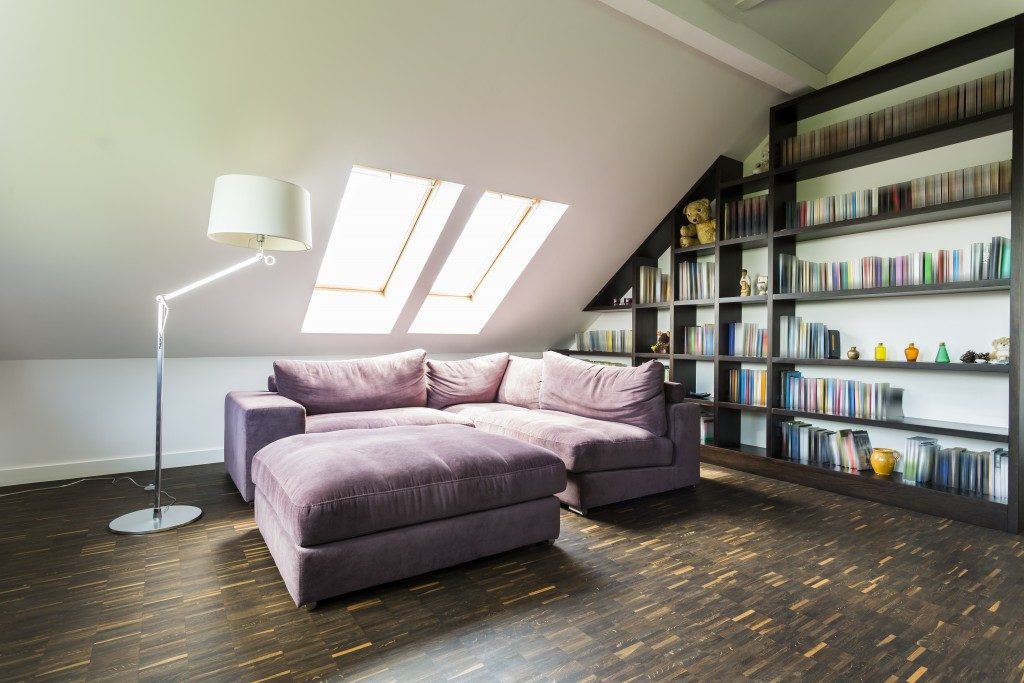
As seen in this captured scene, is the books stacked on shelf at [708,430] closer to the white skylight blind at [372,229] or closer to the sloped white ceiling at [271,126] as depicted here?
the sloped white ceiling at [271,126]

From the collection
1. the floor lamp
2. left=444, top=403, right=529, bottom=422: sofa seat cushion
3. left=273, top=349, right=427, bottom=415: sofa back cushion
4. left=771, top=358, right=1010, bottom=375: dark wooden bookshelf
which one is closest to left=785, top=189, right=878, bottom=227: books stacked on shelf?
left=771, top=358, right=1010, bottom=375: dark wooden bookshelf

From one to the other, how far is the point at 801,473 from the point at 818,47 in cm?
280

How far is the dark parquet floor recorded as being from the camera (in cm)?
158

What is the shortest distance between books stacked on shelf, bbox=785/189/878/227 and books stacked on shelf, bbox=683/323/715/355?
96 centimetres

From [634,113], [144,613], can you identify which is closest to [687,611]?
[144,613]

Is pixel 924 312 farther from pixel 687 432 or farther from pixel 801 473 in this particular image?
pixel 687 432

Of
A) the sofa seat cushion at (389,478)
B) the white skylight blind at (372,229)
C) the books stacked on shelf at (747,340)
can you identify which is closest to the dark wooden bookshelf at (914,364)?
the books stacked on shelf at (747,340)

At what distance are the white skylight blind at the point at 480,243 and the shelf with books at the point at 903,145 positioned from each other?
1.96 m

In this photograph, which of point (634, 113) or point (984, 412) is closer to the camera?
point (984, 412)

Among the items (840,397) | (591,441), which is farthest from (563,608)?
(840,397)

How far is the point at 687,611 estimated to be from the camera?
189 cm

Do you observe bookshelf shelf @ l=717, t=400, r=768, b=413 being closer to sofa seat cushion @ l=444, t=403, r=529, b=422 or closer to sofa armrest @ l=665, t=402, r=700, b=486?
sofa armrest @ l=665, t=402, r=700, b=486

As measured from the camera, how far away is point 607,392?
3.45 meters

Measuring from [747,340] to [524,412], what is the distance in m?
1.80
